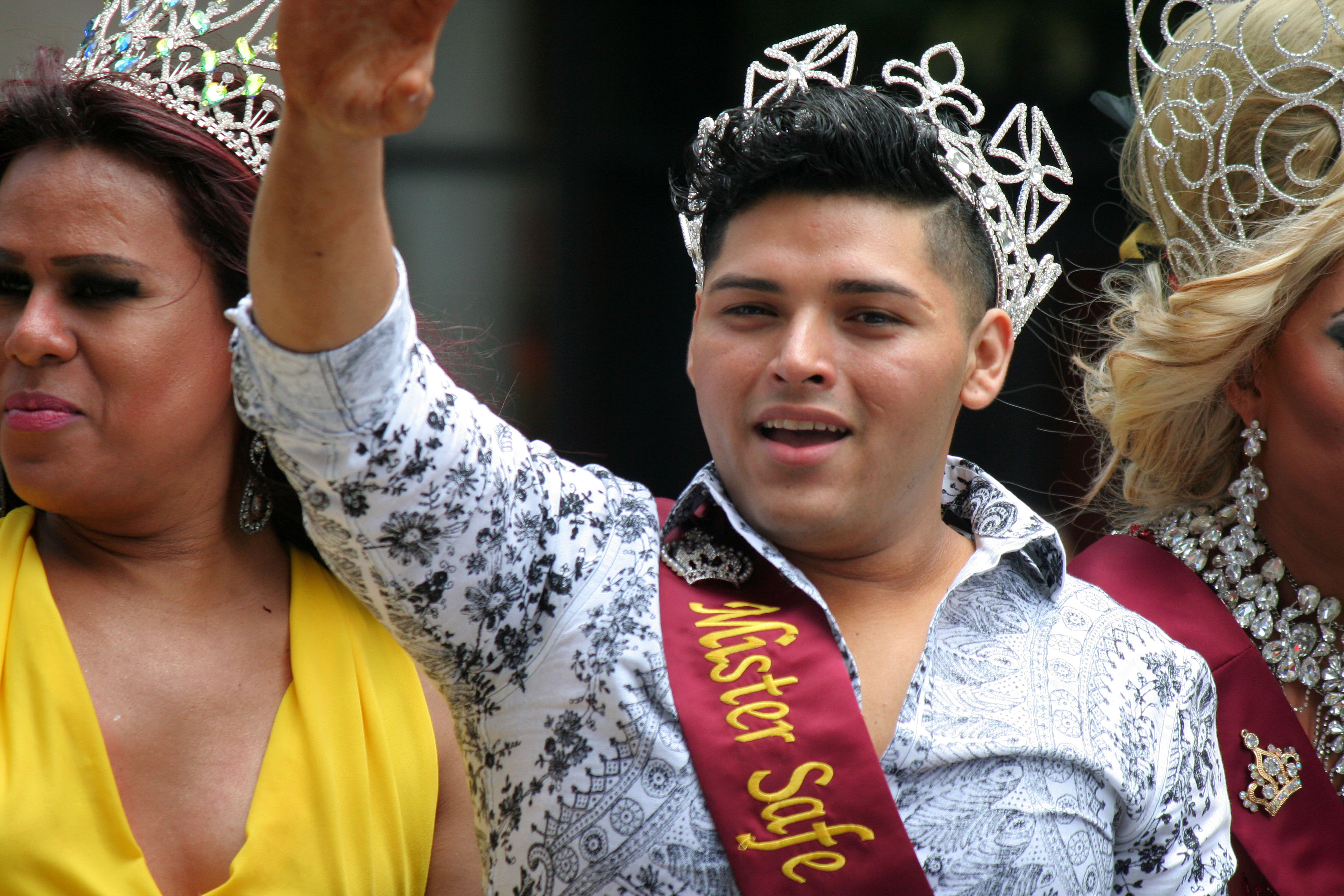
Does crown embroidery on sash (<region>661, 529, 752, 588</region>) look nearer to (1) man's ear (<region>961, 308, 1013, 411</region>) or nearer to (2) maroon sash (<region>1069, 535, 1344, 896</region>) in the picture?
(1) man's ear (<region>961, 308, 1013, 411</region>)

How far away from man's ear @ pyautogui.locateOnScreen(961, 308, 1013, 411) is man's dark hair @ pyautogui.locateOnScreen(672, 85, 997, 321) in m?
0.03

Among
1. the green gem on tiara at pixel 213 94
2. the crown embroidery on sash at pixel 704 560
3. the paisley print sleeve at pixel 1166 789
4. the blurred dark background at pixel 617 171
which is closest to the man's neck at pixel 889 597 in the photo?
the crown embroidery on sash at pixel 704 560

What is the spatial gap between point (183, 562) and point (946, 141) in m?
1.30

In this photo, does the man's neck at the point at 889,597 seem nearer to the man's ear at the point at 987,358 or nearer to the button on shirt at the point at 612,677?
the button on shirt at the point at 612,677

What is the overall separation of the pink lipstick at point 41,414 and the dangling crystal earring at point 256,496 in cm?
31

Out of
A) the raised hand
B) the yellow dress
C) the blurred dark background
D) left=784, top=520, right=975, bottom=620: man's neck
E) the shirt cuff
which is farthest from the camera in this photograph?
the blurred dark background

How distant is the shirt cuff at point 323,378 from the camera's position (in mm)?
1398

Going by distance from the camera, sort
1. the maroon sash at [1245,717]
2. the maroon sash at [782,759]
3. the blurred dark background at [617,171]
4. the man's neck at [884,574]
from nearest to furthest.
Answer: the maroon sash at [782,759]
the man's neck at [884,574]
the maroon sash at [1245,717]
the blurred dark background at [617,171]

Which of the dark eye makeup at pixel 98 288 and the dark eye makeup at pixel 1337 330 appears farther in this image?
the dark eye makeup at pixel 1337 330

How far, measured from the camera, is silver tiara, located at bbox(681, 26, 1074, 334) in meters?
2.10

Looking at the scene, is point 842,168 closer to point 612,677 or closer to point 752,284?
point 752,284

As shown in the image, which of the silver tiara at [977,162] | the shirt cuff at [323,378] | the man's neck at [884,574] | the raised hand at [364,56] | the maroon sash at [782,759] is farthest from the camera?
the silver tiara at [977,162]

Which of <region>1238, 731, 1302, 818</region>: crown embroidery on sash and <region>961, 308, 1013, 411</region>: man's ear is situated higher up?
→ <region>961, 308, 1013, 411</region>: man's ear

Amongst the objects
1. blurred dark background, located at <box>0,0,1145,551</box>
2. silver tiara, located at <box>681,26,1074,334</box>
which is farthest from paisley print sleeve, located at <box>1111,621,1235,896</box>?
blurred dark background, located at <box>0,0,1145,551</box>
